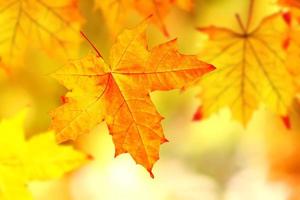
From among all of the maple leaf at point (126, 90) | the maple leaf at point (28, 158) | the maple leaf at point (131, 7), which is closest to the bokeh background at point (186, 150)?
the maple leaf at point (28, 158)

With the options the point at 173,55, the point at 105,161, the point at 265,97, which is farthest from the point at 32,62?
the point at 173,55

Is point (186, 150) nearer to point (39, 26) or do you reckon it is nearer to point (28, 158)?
point (28, 158)

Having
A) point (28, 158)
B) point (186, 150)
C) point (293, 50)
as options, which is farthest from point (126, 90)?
point (186, 150)

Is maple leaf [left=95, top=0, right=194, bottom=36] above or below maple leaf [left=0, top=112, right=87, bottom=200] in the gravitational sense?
above

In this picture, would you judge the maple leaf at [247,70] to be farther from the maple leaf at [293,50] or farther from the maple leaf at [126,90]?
the maple leaf at [126,90]

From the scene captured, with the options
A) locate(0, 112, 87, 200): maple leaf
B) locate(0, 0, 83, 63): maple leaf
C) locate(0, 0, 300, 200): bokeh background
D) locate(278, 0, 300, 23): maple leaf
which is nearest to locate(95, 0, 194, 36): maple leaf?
locate(0, 0, 83, 63): maple leaf

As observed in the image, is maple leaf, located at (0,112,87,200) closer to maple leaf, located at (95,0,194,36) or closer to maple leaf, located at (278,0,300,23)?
maple leaf, located at (95,0,194,36)

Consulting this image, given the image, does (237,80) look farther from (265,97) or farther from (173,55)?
(173,55)
